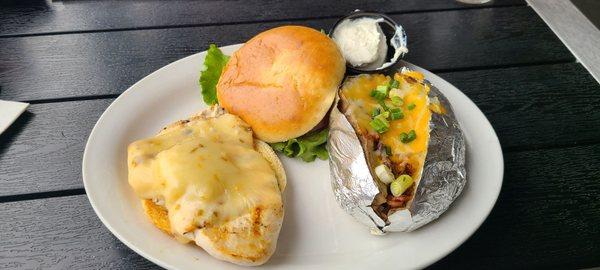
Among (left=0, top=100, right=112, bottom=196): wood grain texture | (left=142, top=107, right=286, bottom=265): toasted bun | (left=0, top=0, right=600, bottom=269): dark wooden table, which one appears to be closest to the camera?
(left=142, top=107, right=286, bottom=265): toasted bun

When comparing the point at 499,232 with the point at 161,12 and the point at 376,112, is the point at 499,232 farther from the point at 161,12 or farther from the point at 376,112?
the point at 161,12

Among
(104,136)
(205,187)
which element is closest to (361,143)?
(205,187)

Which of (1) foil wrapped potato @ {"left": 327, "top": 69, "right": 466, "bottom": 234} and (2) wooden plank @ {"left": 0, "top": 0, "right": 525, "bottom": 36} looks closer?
(1) foil wrapped potato @ {"left": 327, "top": 69, "right": 466, "bottom": 234}

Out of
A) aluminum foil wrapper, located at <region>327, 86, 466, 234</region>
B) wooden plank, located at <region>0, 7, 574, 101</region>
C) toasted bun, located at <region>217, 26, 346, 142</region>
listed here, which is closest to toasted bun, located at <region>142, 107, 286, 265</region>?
aluminum foil wrapper, located at <region>327, 86, 466, 234</region>

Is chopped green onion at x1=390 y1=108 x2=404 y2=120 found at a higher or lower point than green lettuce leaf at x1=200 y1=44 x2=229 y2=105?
higher

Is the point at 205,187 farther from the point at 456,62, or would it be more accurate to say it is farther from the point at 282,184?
the point at 456,62

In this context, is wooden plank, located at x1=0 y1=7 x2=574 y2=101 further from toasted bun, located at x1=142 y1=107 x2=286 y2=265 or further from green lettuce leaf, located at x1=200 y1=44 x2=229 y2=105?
toasted bun, located at x1=142 y1=107 x2=286 y2=265
